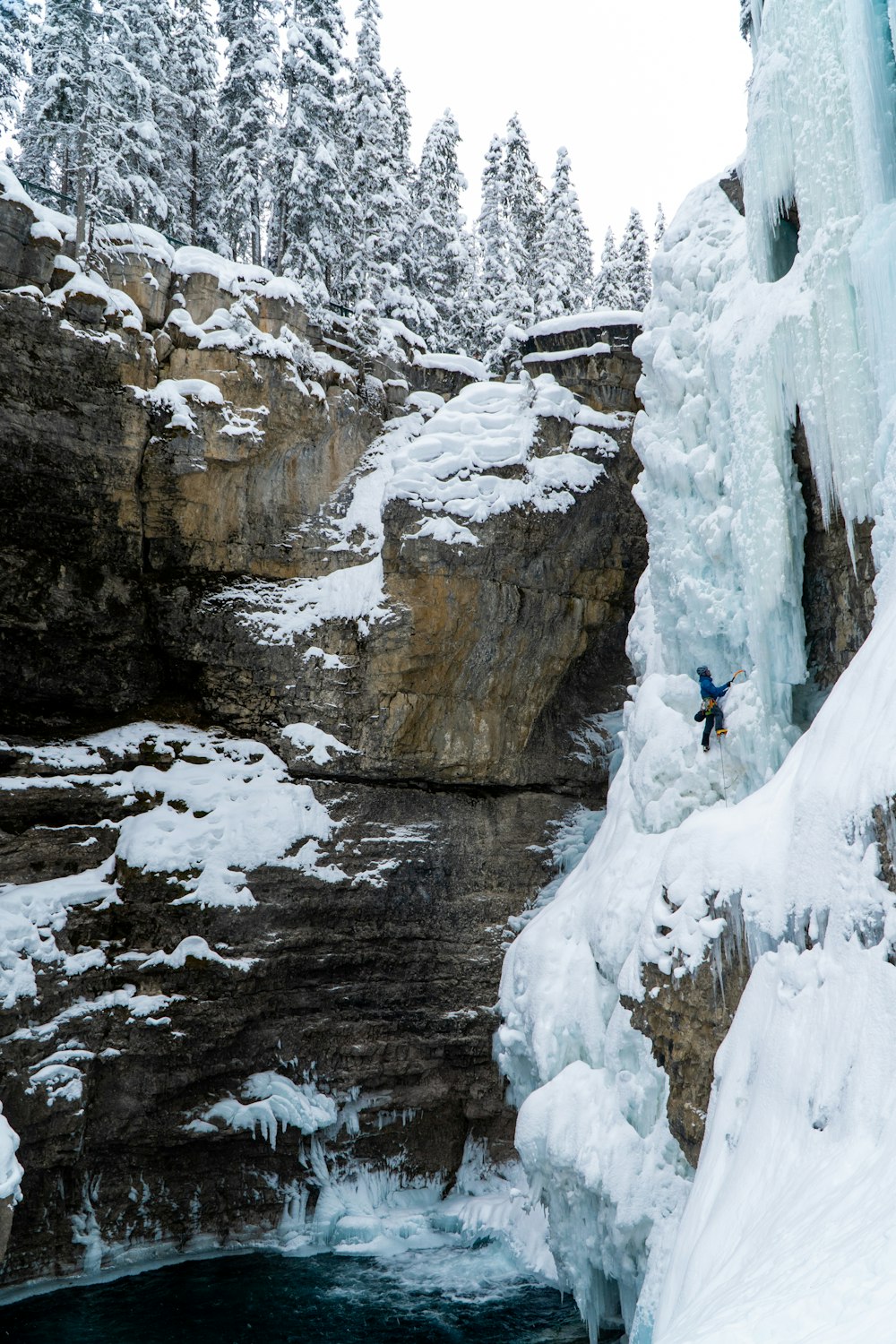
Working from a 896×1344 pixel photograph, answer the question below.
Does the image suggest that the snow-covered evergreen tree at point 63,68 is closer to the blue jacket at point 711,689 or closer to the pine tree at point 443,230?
the pine tree at point 443,230

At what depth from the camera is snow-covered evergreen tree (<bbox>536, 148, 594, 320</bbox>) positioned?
89.9 feet

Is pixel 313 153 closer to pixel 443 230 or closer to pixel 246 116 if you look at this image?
pixel 246 116

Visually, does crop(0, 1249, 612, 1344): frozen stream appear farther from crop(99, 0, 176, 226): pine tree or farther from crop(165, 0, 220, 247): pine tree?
crop(165, 0, 220, 247): pine tree

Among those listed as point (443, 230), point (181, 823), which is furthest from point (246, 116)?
point (181, 823)

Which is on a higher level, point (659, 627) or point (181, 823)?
point (659, 627)

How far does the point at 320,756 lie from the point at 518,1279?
8.53 meters

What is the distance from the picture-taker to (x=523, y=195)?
98.1 ft

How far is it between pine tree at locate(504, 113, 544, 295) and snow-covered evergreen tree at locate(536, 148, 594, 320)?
42 centimetres

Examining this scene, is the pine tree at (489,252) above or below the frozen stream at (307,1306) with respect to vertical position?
above

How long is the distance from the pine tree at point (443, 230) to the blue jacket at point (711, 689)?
63.0 ft

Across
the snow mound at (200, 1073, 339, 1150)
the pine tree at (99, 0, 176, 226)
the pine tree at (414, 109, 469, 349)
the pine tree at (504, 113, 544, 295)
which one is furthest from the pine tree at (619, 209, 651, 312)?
the snow mound at (200, 1073, 339, 1150)

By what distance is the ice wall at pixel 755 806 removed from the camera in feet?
21.2

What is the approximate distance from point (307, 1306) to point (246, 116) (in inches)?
990

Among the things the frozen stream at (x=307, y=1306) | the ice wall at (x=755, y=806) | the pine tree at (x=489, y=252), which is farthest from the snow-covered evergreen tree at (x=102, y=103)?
the frozen stream at (x=307, y=1306)
